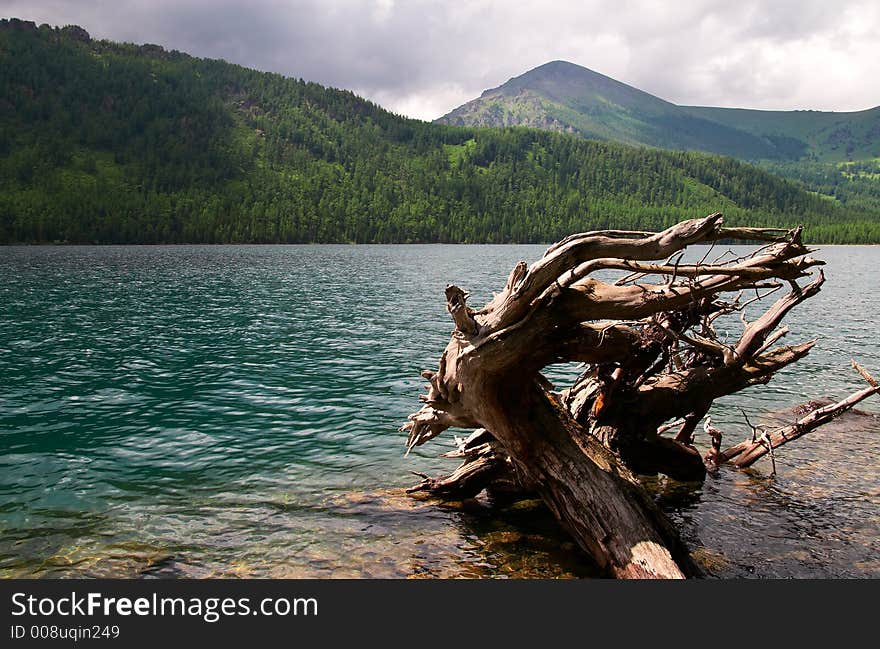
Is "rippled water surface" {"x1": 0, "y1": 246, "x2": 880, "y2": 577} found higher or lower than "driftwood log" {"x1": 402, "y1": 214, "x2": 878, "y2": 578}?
lower

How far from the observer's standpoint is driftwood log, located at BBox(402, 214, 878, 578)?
26.6ft

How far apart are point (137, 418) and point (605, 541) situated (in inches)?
639

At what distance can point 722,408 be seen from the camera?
21.5m

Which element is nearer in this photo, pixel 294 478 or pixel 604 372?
pixel 604 372

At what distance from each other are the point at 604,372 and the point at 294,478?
7.76 meters

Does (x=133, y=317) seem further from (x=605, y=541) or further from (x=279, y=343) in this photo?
(x=605, y=541)

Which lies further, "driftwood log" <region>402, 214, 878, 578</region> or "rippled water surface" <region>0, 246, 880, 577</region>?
"rippled water surface" <region>0, 246, 880, 577</region>

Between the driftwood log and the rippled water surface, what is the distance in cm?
119

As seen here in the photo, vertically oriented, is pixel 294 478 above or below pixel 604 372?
below

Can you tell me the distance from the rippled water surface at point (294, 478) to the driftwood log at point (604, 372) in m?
1.19

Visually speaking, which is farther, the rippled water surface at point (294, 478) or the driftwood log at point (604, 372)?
the rippled water surface at point (294, 478)

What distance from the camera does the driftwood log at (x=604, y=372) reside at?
26.6ft

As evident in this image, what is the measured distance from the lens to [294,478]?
47.7 ft
